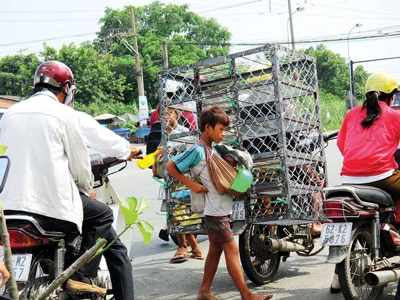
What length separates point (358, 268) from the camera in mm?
4438

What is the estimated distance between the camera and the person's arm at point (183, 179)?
4801mm

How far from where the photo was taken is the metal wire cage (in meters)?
4.98

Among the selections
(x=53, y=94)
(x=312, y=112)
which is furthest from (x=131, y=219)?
(x=312, y=112)

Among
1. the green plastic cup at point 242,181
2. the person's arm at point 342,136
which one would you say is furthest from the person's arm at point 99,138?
the person's arm at point 342,136

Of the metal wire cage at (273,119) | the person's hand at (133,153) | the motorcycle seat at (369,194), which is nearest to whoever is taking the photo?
the person's hand at (133,153)

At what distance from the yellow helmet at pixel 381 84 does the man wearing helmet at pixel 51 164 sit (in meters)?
2.34

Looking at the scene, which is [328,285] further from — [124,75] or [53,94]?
[124,75]

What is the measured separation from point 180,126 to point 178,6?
57558 millimetres

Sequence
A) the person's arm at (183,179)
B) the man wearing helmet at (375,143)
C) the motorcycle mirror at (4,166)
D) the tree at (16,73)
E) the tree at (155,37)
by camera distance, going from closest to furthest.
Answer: the motorcycle mirror at (4,166), the man wearing helmet at (375,143), the person's arm at (183,179), the tree at (16,73), the tree at (155,37)

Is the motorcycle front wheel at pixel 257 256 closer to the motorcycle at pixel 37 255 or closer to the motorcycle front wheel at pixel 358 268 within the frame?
the motorcycle front wheel at pixel 358 268

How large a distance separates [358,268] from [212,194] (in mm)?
1206

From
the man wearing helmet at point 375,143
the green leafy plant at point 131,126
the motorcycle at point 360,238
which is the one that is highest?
the man wearing helmet at point 375,143

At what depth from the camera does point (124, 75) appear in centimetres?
4897

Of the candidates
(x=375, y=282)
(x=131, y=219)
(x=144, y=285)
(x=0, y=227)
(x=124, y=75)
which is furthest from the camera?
(x=124, y=75)
